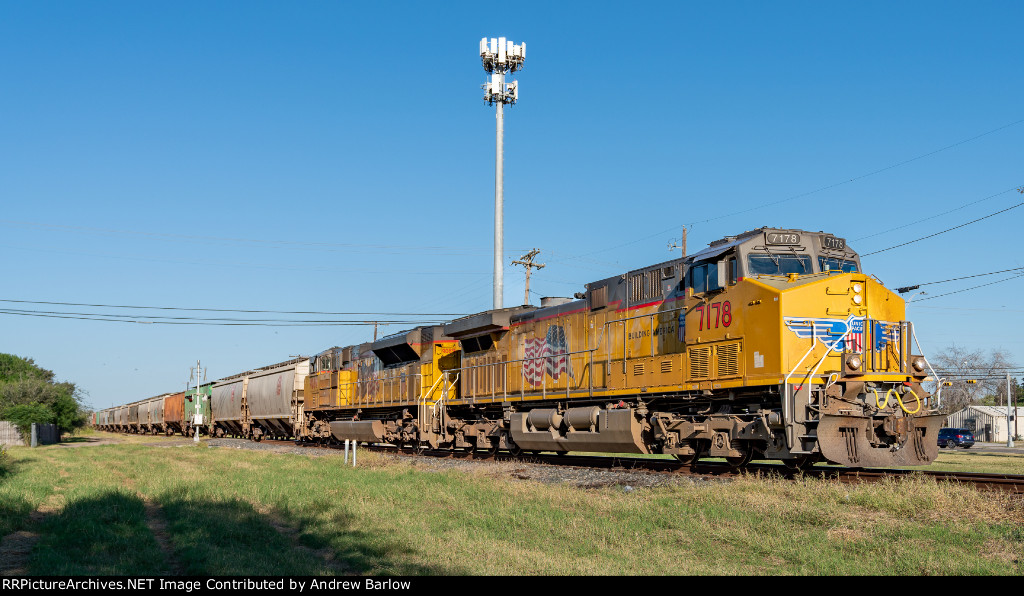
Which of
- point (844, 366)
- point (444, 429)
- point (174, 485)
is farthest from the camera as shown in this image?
point (444, 429)

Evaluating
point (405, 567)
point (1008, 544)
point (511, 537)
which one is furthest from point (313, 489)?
point (1008, 544)

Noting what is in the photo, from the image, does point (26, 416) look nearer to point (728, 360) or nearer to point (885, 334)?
point (728, 360)

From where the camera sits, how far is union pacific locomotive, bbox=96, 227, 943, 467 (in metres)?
12.8

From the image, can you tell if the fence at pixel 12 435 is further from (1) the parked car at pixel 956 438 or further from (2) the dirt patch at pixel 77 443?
(1) the parked car at pixel 956 438

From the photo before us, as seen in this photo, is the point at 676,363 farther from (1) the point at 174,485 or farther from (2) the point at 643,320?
(1) the point at 174,485

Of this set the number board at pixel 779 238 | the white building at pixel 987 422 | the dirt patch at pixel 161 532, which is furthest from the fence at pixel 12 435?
the white building at pixel 987 422

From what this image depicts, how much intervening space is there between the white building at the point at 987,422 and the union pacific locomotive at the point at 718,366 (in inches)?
2196

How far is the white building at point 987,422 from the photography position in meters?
65.6

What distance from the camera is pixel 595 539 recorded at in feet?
27.5

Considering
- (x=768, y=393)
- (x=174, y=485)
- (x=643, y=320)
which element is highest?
(x=643, y=320)

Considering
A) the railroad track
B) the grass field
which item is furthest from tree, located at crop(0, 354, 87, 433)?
the grass field
